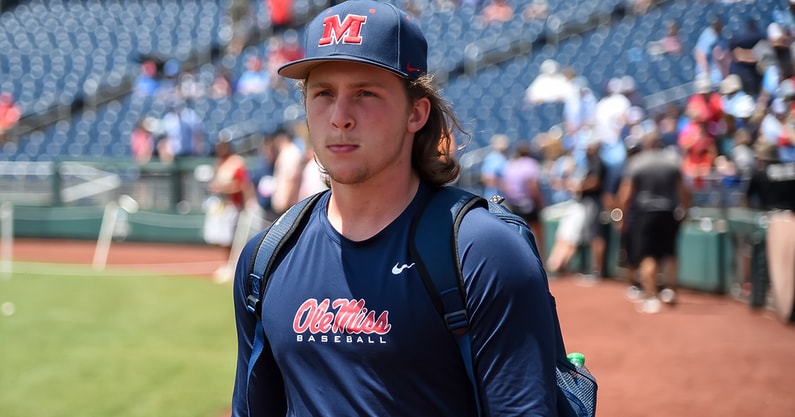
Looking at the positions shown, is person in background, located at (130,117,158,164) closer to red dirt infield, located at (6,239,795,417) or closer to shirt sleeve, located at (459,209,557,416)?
red dirt infield, located at (6,239,795,417)

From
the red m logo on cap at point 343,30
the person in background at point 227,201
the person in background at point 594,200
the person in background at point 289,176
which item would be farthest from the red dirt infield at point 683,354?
the red m logo on cap at point 343,30

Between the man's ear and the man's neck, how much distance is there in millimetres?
129

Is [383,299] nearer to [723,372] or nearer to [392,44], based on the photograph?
[392,44]

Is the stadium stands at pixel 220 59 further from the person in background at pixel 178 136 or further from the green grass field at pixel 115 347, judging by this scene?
the green grass field at pixel 115 347

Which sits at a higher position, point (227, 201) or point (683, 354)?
point (227, 201)

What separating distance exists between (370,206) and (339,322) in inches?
11.4

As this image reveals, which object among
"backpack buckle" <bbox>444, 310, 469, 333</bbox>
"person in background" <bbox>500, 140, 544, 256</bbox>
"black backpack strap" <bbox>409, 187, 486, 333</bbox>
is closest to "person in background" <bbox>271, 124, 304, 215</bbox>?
"person in background" <bbox>500, 140, 544, 256</bbox>

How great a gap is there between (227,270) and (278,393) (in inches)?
453

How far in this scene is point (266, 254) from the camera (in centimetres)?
228

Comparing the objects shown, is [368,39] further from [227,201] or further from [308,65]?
[227,201]

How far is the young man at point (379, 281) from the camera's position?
1.98 metres

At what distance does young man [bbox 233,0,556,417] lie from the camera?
78.0 inches

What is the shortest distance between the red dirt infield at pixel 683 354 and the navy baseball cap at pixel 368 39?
4988mm

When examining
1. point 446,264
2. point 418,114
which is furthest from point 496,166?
point 446,264
